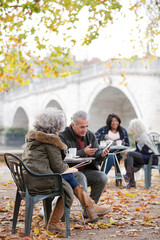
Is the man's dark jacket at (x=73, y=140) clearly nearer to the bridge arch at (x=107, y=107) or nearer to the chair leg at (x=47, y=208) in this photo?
the chair leg at (x=47, y=208)

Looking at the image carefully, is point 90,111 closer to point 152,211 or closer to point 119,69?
point 119,69

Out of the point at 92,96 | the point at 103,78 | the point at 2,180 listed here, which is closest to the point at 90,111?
the point at 92,96

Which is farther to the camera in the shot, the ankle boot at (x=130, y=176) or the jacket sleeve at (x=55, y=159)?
the ankle boot at (x=130, y=176)

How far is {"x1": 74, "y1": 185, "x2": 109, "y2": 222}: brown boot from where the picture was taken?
3.60 meters

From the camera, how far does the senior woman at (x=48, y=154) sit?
10.8 feet

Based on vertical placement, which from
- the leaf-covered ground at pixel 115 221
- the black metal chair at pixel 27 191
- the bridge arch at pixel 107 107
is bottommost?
the leaf-covered ground at pixel 115 221

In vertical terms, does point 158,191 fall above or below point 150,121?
below

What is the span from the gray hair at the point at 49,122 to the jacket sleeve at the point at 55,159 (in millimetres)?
147

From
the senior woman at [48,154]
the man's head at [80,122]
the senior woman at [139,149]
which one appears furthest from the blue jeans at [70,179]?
the senior woman at [139,149]

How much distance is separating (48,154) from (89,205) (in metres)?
0.72

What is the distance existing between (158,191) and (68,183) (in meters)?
3.09

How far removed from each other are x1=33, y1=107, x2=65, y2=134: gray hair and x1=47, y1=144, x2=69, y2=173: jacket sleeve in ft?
0.48

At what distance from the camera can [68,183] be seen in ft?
11.5

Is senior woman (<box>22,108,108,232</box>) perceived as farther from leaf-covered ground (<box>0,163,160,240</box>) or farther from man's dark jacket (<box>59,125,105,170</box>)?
man's dark jacket (<box>59,125,105,170</box>)
